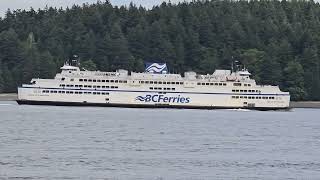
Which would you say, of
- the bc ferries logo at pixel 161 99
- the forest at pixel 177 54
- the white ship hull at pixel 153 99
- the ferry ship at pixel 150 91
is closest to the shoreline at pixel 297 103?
the forest at pixel 177 54

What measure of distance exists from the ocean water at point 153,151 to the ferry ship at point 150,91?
44.2 metres

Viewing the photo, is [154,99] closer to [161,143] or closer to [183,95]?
[183,95]

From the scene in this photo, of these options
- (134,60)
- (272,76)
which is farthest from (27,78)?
(272,76)

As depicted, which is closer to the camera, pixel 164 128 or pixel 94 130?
pixel 94 130

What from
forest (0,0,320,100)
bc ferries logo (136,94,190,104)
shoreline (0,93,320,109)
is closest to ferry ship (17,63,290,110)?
bc ferries logo (136,94,190,104)

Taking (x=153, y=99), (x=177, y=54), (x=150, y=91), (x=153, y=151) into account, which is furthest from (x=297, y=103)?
(x=153, y=151)

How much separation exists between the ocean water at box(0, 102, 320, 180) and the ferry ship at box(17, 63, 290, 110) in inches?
1740

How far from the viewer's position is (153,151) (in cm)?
5684

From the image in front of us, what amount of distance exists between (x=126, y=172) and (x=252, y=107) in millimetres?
88466

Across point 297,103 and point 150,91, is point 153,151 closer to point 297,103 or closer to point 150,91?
point 150,91

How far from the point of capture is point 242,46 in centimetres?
19838

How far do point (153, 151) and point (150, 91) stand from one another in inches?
2947

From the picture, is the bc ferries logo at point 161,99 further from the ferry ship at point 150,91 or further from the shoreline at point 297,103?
the shoreline at point 297,103

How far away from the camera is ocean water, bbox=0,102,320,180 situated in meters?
46.2
